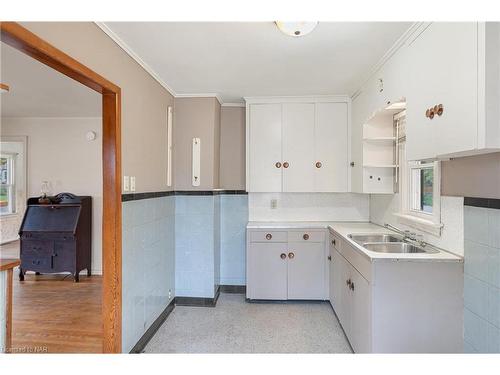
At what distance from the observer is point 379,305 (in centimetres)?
171

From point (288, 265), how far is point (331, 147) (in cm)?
144

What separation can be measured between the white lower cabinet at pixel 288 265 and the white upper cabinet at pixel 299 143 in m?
0.56

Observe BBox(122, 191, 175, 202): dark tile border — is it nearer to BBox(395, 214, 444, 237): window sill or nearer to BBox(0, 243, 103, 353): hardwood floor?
BBox(0, 243, 103, 353): hardwood floor

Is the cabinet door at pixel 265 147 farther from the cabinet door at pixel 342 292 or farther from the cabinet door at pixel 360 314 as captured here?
the cabinet door at pixel 360 314

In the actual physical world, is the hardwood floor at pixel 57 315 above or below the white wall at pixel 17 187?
below

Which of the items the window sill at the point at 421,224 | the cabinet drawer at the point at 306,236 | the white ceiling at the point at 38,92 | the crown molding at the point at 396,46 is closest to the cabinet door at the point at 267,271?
the cabinet drawer at the point at 306,236

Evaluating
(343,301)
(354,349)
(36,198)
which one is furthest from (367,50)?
(36,198)

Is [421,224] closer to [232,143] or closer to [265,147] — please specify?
[265,147]

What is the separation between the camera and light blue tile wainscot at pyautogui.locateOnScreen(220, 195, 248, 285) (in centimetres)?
346

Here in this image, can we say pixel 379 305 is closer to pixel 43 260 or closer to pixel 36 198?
pixel 43 260

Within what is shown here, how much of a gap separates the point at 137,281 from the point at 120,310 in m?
0.29

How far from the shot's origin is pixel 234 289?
345 centimetres

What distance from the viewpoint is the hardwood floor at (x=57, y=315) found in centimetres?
232

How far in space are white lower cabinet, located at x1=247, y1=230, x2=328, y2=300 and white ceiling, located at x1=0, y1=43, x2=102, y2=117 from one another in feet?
8.40
